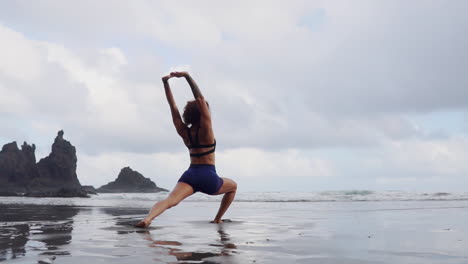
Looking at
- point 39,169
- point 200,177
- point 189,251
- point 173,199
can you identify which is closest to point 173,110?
point 200,177

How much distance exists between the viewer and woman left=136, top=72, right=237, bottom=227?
591cm

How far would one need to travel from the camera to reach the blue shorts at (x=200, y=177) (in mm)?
6020

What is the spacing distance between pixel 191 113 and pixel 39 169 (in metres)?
94.3

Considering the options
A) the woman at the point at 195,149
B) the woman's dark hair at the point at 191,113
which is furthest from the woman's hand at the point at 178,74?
the woman's dark hair at the point at 191,113

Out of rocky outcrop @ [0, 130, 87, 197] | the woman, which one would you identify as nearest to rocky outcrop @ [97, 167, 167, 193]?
Result: rocky outcrop @ [0, 130, 87, 197]

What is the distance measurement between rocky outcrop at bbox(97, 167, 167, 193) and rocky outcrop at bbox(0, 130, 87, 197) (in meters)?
6.47

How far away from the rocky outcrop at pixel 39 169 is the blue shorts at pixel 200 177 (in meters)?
88.0

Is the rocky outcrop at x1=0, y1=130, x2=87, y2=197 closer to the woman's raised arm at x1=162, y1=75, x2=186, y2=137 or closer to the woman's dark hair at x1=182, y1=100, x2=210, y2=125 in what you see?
the woman's raised arm at x1=162, y1=75, x2=186, y2=137

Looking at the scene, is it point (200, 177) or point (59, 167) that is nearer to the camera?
point (200, 177)

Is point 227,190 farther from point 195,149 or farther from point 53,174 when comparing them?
point 53,174

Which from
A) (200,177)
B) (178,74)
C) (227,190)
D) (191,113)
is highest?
(178,74)

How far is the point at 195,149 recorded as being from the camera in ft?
19.8

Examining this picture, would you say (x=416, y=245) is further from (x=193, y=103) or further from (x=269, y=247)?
(x=193, y=103)

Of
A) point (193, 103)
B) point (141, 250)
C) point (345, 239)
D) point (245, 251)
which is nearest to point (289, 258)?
point (245, 251)
